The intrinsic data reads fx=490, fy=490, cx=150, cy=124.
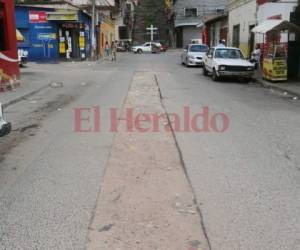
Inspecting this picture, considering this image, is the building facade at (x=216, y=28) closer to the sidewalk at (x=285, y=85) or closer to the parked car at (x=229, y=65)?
the parked car at (x=229, y=65)

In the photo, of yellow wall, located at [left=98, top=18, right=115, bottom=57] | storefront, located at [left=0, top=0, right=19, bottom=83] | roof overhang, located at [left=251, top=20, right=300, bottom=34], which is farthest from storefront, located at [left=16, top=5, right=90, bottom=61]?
roof overhang, located at [left=251, top=20, right=300, bottom=34]

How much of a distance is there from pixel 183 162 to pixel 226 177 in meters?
0.97

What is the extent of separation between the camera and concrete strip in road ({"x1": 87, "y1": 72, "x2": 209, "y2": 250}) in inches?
179

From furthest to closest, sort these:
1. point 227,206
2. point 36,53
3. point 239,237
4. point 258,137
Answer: point 36,53, point 258,137, point 227,206, point 239,237

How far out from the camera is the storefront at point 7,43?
1798 cm

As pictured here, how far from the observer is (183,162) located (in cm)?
736

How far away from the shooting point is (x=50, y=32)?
3959cm

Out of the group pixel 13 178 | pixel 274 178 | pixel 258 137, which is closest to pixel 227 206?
pixel 274 178

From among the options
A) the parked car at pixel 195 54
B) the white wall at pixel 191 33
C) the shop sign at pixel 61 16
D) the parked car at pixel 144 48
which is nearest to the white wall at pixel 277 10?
the parked car at pixel 195 54

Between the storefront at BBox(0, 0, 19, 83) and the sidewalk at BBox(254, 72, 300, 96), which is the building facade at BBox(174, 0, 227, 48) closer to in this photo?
the sidewalk at BBox(254, 72, 300, 96)

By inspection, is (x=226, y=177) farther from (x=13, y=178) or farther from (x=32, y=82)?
(x=32, y=82)

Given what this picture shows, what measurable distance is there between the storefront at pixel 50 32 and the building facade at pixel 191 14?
3998 centimetres

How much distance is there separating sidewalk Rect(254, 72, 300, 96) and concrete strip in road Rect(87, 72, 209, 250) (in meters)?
10.2

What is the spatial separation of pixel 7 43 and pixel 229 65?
960 cm
